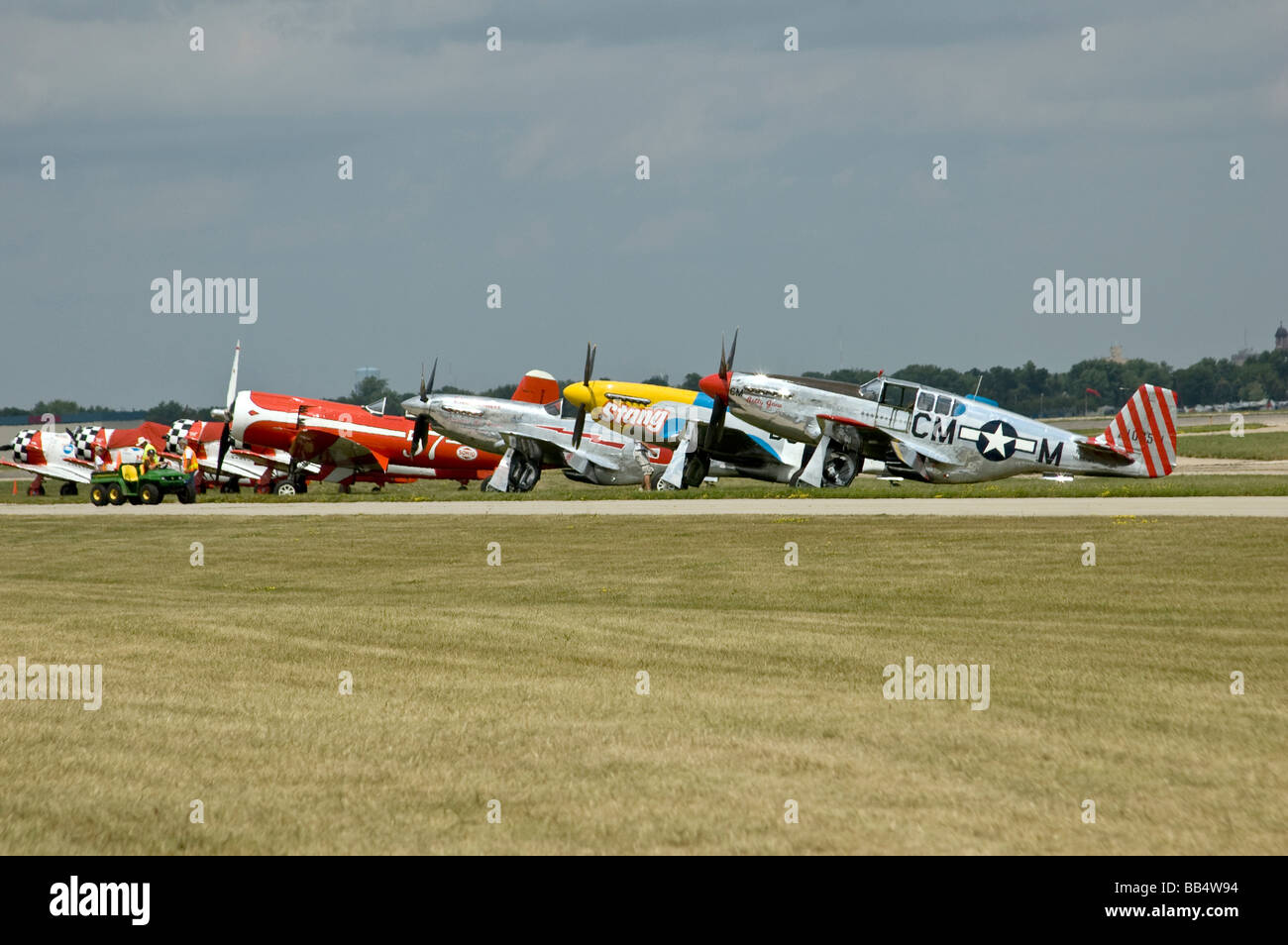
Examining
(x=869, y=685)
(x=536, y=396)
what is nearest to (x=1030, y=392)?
(x=536, y=396)

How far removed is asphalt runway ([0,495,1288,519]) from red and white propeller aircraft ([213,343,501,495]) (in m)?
11.7

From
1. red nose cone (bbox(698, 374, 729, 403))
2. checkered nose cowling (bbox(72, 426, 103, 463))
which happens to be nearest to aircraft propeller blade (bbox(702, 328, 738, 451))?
red nose cone (bbox(698, 374, 729, 403))

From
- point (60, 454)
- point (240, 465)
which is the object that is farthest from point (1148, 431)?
point (60, 454)

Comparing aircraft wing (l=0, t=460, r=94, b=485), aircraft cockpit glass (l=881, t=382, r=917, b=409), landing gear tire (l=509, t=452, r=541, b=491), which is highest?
aircraft cockpit glass (l=881, t=382, r=917, b=409)

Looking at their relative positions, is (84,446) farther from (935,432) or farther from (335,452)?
(935,432)

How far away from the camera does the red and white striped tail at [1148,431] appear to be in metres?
34.6

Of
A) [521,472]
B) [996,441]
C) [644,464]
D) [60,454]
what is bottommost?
[60,454]

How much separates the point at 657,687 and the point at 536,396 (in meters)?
43.7

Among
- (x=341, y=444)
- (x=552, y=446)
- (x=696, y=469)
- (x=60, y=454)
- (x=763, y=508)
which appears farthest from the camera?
(x=60, y=454)

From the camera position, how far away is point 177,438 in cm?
6272

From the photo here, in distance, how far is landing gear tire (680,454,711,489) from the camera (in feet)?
142

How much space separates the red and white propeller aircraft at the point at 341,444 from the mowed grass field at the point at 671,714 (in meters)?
34.3

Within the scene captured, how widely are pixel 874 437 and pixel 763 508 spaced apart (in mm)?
7518

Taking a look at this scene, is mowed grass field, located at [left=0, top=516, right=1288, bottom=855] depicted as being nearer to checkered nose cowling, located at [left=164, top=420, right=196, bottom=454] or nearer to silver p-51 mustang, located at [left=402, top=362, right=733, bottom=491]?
silver p-51 mustang, located at [left=402, top=362, right=733, bottom=491]
